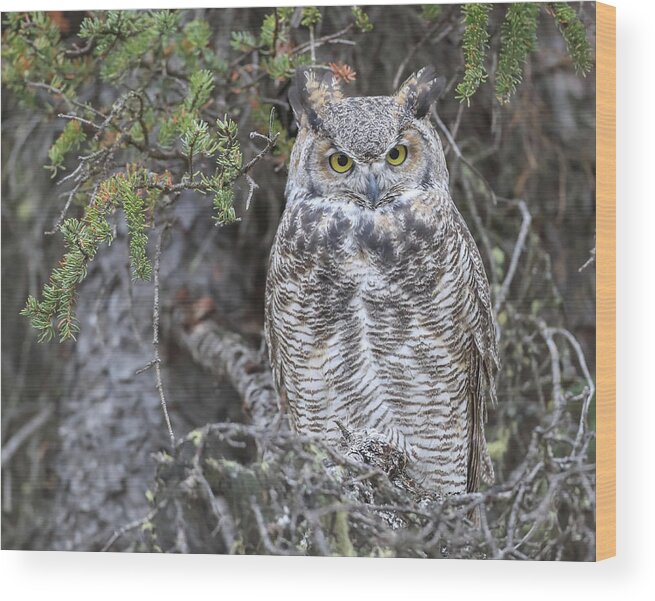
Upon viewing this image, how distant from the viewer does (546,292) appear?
2402 mm

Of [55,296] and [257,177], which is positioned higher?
[257,177]

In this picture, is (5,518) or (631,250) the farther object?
(5,518)

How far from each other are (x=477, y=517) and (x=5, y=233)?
1.27 metres

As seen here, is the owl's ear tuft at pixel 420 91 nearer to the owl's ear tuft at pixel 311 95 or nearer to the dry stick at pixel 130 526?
the owl's ear tuft at pixel 311 95

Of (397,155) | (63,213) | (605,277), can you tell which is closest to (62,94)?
(63,213)

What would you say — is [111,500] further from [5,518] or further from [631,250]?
[631,250]

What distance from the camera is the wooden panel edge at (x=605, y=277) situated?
7.70 feet

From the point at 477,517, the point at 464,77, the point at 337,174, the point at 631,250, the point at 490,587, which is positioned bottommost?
the point at 490,587

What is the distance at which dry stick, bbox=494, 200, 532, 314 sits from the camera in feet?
7.94

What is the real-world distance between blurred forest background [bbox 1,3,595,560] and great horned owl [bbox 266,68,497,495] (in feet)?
0.20

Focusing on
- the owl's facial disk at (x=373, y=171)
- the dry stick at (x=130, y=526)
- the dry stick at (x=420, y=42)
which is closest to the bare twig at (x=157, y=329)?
the dry stick at (x=130, y=526)

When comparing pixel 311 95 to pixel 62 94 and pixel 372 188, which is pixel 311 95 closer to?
pixel 372 188

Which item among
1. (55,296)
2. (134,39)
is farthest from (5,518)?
(134,39)

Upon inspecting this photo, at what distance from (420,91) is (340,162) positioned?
24cm
